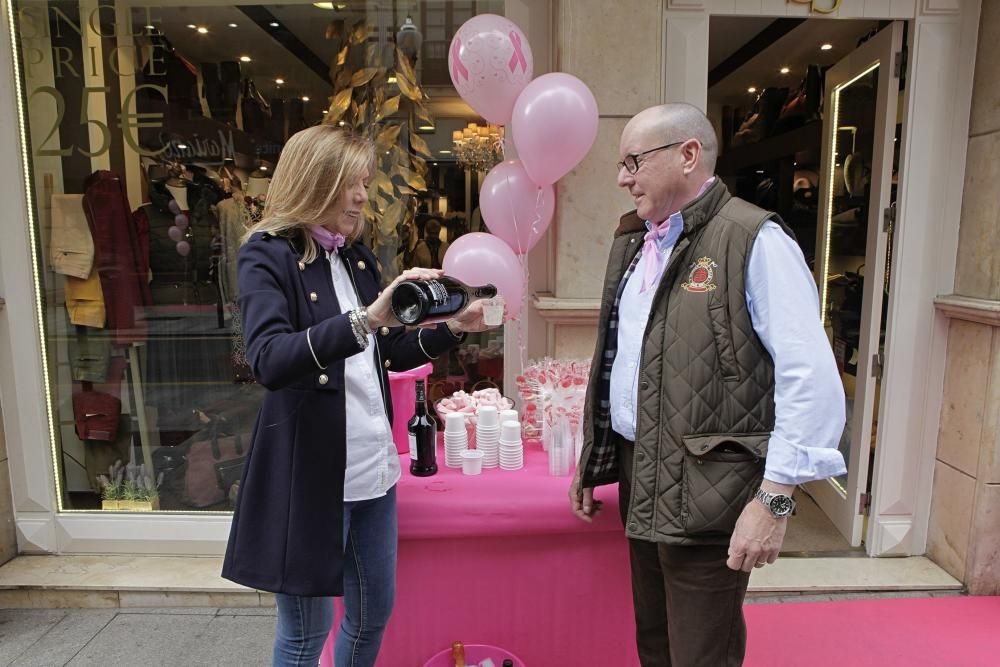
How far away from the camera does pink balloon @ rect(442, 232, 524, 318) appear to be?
2.39 m

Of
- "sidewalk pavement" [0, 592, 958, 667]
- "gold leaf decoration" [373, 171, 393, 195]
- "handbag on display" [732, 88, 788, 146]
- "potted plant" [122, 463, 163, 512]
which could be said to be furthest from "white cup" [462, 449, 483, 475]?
"handbag on display" [732, 88, 788, 146]

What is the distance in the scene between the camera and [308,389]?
149 cm

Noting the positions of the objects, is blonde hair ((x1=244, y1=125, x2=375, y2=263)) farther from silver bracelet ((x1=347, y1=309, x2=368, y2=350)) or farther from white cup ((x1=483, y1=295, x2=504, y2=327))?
white cup ((x1=483, y1=295, x2=504, y2=327))

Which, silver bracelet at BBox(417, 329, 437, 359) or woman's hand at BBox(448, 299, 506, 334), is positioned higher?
woman's hand at BBox(448, 299, 506, 334)

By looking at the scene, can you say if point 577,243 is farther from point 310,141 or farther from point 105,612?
point 105,612

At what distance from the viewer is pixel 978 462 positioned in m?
2.83

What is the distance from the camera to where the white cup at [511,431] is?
214 cm

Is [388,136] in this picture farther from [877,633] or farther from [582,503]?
[877,633]

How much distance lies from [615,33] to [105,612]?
3.56 m

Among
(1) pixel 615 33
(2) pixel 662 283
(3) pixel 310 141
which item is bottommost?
(2) pixel 662 283

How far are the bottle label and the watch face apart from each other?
86 centimetres

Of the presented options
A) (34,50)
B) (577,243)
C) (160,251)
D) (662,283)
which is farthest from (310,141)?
(34,50)

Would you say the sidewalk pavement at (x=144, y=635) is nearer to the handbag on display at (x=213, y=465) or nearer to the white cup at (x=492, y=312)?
the handbag on display at (x=213, y=465)

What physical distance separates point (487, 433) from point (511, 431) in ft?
0.31
